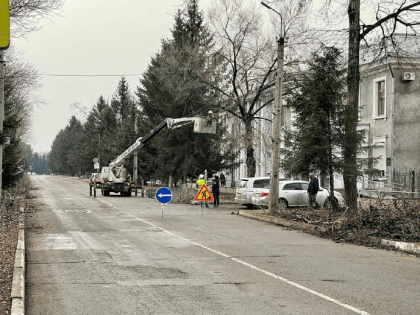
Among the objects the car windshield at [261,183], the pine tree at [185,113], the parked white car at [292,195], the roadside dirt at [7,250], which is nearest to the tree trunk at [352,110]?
the parked white car at [292,195]

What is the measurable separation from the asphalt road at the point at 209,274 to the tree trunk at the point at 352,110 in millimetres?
3303

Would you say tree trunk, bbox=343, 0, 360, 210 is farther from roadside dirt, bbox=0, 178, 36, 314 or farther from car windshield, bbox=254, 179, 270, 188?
roadside dirt, bbox=0, 178, 36, 314

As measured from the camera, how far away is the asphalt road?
24.2 feet

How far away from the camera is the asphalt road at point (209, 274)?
7.38m

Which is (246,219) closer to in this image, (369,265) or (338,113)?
(338,113)

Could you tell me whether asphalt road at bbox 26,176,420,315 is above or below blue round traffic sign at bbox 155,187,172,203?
below

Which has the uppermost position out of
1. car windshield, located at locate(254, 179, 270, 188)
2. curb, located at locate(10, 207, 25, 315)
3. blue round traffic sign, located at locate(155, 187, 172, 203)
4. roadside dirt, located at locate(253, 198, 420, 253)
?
car windshield, located at locate(254, 179, 270, 188)

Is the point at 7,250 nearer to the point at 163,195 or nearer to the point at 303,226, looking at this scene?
the point at 303,226

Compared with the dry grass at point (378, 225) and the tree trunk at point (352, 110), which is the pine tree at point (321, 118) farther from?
the dry grass at point (378, 225)

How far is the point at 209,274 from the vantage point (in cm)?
966

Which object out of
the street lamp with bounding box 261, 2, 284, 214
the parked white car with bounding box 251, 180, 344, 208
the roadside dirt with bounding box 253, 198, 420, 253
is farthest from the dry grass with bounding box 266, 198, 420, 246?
the parked white car with bounding box 251, 180, 344, 208

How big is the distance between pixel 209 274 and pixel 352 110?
1103cm

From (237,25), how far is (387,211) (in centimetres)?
1984

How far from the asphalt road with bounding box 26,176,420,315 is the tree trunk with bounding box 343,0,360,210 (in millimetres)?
3303
